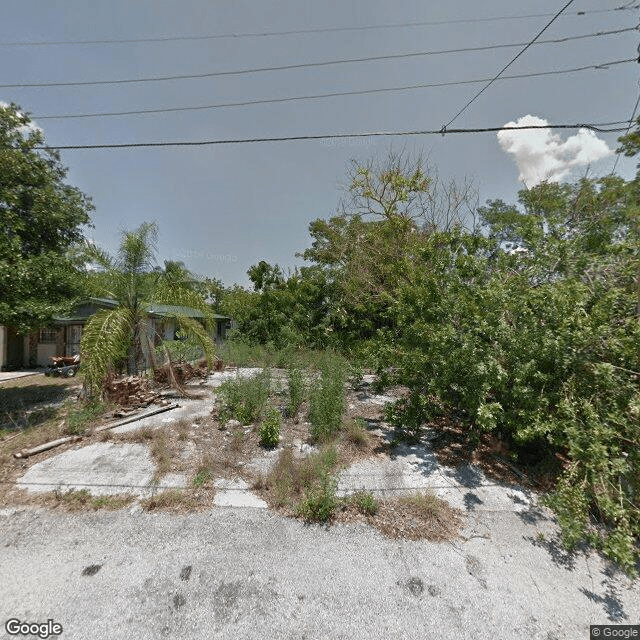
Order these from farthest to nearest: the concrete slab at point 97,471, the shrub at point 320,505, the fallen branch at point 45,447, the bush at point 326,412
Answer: the bush at point 326,412 → the fallen branch at point 45,447 → the concrete slab at point 97,471 → the shrub at point 320,505

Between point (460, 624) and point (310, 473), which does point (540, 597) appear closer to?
point (460, 624)

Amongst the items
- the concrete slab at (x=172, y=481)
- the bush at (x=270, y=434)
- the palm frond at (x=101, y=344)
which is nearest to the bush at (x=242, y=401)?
the bush at (x=270, y=434)

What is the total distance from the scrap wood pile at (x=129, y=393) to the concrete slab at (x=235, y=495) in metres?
3.58

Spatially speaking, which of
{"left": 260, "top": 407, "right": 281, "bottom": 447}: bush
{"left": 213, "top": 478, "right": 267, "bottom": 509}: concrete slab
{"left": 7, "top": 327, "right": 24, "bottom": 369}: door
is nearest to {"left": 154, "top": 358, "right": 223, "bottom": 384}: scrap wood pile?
{"left": 260, "top": 407, "right": 281, "bottom": 447}: bush

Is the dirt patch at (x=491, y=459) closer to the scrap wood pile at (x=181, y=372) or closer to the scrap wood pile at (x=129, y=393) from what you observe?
the scrap wood pile at (x=129, y=393)

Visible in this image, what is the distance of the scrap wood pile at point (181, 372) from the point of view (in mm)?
7758

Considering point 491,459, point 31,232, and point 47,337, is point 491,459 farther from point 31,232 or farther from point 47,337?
point 47,337

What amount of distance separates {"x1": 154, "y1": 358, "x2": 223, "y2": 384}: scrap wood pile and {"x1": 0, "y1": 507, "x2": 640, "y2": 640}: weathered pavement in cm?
487

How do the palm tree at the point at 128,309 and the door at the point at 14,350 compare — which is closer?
the palm tree at the point at 128,309

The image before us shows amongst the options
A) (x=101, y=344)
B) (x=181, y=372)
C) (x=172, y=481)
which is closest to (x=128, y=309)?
(x=101, y=344)

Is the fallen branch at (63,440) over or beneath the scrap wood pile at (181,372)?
beneath

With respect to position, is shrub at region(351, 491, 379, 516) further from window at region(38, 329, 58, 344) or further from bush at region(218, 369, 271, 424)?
window at region(38, 329, 58, 344)

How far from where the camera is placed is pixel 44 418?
5.58 metres

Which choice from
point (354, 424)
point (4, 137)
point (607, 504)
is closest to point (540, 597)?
point (607, 504)
